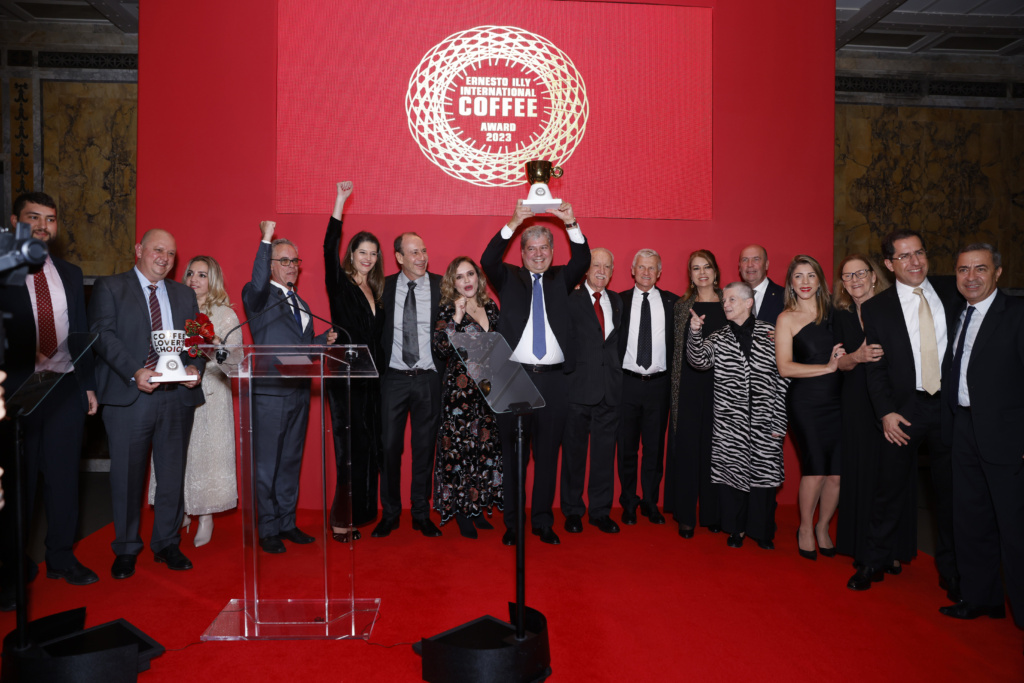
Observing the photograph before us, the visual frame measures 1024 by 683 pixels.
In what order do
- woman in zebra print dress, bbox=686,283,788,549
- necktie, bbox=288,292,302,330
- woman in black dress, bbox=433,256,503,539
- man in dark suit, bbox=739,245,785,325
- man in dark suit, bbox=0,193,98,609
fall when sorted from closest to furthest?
man in dark suit, bbox=0,193,98,609 < woman in zebra print dress, bbox=686,283,788,549 < necktie, bbox=288,292,302,330 < woman in black dress, bbox=433,256,503,539 < man in dark suit, bbox=739,245,785,325

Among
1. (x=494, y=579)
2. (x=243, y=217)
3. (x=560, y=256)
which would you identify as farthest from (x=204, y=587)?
(x=560, y=256)

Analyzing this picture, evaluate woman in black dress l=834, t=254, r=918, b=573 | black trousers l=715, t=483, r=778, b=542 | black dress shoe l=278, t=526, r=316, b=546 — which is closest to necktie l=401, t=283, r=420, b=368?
black dress shoe l=278, t=526, r=316, b=546

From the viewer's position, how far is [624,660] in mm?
2684

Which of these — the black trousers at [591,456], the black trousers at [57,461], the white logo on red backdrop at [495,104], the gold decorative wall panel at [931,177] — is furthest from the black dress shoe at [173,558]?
the gold decorative wall panel at [931,177]

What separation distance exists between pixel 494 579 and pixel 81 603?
6.80 ft

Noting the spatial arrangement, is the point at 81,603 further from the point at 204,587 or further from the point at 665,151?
the point at 665,151

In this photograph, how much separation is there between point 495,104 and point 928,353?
3370 mm

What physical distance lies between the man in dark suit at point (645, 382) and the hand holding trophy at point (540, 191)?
34.1 inches

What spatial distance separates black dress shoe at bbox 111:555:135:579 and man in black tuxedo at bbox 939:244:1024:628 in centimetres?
425

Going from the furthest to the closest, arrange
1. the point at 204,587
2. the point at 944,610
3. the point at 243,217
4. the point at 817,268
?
the point at 243,217
the point at 817,268
the point at 204,587
the point at 944,610

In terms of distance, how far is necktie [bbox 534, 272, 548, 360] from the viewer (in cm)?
414

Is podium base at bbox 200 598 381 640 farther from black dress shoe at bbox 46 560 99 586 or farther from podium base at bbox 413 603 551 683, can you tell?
black dress shoe at bbox 46 560 99 586

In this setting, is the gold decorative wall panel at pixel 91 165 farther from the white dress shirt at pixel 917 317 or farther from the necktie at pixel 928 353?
the necktie at pixel 928 353

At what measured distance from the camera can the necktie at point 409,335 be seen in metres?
4.26
